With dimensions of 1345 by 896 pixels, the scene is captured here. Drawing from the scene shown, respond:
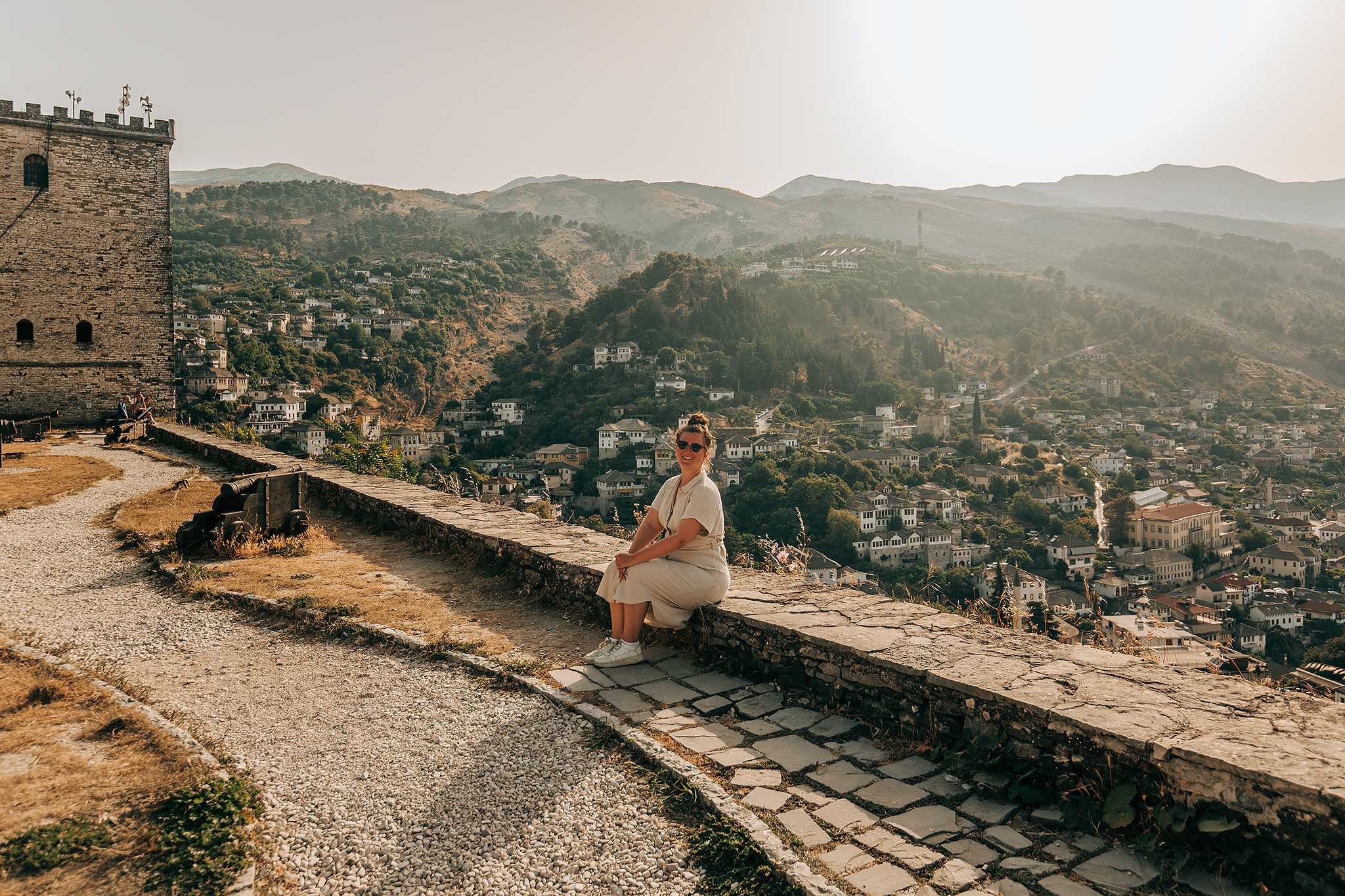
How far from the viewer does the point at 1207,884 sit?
5.61 ft

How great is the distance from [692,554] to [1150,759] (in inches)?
74.2

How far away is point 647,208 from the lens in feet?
625

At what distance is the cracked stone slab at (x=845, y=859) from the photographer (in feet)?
5.97

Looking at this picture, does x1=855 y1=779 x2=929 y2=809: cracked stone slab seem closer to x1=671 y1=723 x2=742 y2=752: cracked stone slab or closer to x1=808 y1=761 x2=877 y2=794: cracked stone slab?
x1=808 y1=761 x2=877 y2=794: cracked stone slab

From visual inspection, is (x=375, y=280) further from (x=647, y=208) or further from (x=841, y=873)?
(x=647, y=208)

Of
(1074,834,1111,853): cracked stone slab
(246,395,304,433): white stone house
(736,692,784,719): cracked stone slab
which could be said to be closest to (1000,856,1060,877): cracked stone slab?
(1074,834,1111,853): cracked stone slab

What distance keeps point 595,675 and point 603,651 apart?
0.53 ft

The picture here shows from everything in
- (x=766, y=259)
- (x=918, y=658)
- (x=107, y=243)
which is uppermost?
(x=766, y=259)

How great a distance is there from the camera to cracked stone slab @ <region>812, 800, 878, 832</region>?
2012 millimetres

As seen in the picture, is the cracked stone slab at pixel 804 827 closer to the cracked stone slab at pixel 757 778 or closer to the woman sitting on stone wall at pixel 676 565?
the cracked stone slab at pixel 757 778

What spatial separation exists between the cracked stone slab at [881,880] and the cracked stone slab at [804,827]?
0.15m

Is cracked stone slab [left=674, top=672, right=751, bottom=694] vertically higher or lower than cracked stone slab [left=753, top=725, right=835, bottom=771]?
lower

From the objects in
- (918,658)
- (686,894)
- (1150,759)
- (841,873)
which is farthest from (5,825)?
(1150,759)

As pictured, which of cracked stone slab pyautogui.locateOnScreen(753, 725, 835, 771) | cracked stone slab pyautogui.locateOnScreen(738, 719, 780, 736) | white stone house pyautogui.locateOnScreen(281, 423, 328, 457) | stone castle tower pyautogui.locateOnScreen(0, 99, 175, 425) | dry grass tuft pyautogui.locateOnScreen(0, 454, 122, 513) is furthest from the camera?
white stone house pyautogui.locateOnScreen(281, 423, 328, 457)
